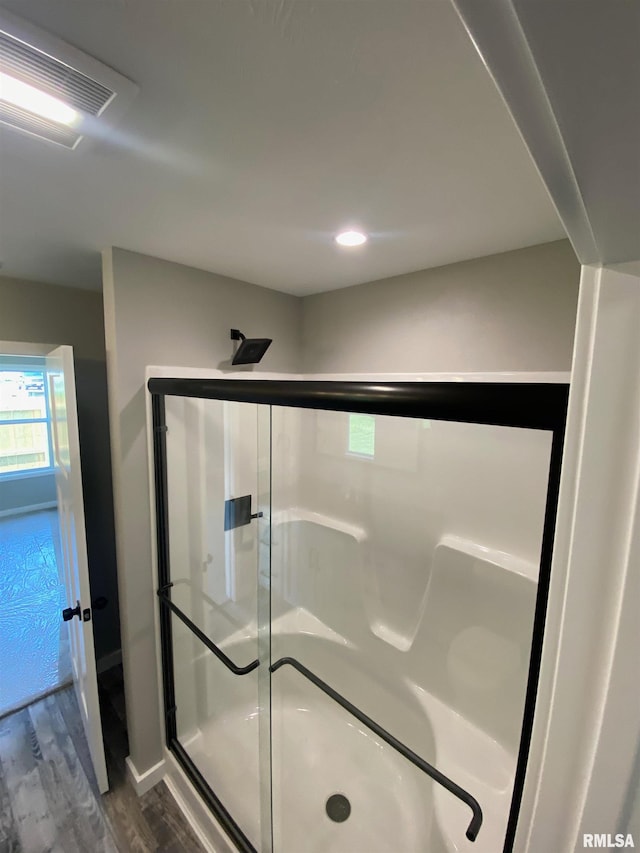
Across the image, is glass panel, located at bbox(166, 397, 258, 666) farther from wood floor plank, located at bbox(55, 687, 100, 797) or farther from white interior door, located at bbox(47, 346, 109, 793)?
wood floor plank, located at bbox(55, 687, 100, 797)

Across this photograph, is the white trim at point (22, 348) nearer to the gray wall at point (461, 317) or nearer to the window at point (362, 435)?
the gray wall at point (461, 317)

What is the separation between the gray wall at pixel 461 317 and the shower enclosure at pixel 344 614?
31cm

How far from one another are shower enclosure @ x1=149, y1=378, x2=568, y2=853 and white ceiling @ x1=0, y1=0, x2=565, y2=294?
0.57m

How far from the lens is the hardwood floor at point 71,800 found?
1.45 metres

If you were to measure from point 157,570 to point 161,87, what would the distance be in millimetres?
1709

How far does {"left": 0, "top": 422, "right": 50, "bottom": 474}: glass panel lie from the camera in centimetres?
487

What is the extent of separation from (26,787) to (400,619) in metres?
1.87

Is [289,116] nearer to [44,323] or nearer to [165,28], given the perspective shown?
[165,28]

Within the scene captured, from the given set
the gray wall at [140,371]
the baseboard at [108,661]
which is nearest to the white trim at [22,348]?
the gray wall at [140,371]

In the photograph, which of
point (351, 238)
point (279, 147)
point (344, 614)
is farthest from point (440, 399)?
point (344, 614)

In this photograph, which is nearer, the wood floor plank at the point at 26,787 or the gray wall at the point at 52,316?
the wood floor plank at the point at 26,787

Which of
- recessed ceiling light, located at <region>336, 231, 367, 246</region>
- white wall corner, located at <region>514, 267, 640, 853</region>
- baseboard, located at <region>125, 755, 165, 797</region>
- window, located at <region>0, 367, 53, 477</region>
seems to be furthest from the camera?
window, located at <region>0, 367, 53, 477</region>

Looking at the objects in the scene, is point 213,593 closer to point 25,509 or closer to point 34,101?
point 34,101

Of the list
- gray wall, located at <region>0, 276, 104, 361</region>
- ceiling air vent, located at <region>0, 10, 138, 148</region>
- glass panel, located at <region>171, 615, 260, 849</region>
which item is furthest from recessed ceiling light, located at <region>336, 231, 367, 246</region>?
glass panel, located at <region>171, 615, 260, 849</region>
